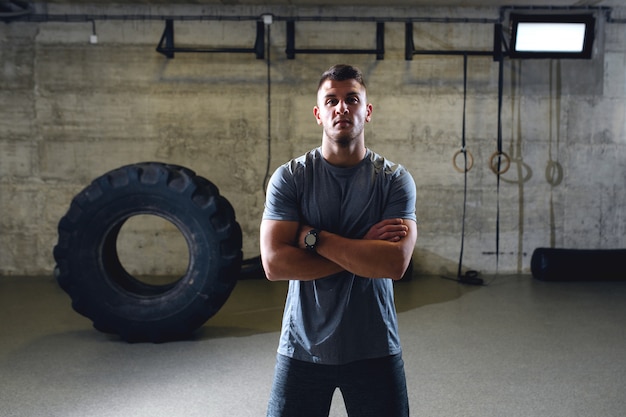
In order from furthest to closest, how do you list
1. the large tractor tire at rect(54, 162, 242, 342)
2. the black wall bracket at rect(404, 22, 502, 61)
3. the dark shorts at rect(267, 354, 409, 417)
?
the black wall bracket at rect(404, 22, 502, 61)
the large tractor tire at rect(54, 162, 242, 342)
the dark shorts at rect(267, 354, 409, 417)

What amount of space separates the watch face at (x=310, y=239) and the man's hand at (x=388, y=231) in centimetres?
15

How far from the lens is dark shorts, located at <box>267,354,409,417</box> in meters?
1.62

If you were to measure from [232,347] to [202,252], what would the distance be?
2.19ft

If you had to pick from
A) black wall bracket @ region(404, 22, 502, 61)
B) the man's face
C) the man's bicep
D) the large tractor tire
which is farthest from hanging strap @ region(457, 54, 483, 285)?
the man's face

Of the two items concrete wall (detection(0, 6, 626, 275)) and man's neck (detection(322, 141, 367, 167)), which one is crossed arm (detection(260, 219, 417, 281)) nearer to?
man's neck (detection(322, 141, 367, 167))

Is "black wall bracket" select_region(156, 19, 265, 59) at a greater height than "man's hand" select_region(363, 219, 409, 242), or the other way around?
"black wall bracket" select_region(156, 19, 265, 59)

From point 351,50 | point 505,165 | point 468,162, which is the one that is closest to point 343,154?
point 351,50

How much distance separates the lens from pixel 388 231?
1.69 m

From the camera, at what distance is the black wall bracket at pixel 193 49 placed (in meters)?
6.12

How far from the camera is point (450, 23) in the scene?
20.9 feet

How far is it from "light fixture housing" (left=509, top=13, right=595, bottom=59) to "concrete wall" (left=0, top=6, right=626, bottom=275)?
0.44 m

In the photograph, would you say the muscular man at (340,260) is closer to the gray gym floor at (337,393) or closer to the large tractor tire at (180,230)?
the gray gym floor at (337,393)

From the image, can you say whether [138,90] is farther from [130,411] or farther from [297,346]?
[297,346]

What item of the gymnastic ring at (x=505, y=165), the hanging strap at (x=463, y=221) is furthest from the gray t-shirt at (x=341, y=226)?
the gymnastic ring at (x=505, y=165)
